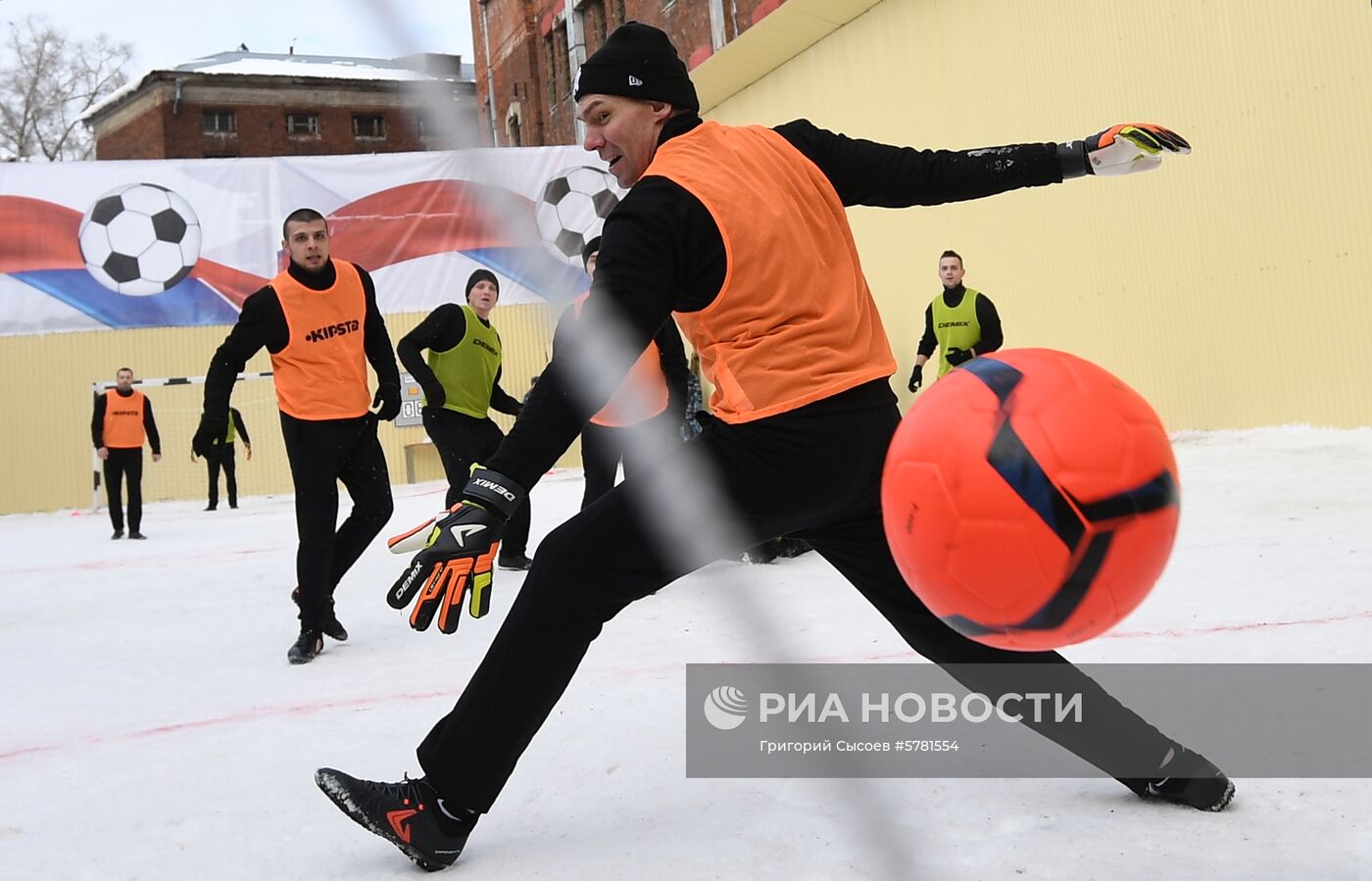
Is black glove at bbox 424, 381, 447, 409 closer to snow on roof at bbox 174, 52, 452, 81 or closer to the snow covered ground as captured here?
the snow covered ground

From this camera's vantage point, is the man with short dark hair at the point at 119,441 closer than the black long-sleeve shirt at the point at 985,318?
No

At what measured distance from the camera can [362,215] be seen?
57.3 ft

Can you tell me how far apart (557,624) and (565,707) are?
147 cm

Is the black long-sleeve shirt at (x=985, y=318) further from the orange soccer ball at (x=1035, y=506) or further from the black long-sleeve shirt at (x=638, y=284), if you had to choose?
the orange soccer ball at (x=1035, y=506)

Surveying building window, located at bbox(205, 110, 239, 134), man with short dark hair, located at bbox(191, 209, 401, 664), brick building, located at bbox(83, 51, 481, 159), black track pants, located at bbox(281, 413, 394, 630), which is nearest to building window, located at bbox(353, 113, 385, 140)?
brick building, located at bbox(83, 51, 481, 159)

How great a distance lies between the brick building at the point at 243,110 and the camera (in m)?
38.4

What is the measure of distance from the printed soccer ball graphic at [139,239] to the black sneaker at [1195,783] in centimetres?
1711

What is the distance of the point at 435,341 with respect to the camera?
7031mm

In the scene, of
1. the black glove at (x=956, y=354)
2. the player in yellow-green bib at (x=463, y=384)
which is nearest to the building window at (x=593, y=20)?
the black glove at (x=956, y=354)

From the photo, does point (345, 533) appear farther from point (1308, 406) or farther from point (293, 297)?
point (1308, 406)

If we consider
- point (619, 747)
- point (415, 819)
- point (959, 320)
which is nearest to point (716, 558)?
point (415, 819)

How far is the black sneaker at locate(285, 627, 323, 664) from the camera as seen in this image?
5.21 m

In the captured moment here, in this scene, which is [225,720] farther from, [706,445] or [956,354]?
[956,354]

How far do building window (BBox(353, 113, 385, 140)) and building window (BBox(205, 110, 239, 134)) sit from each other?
4025mm
